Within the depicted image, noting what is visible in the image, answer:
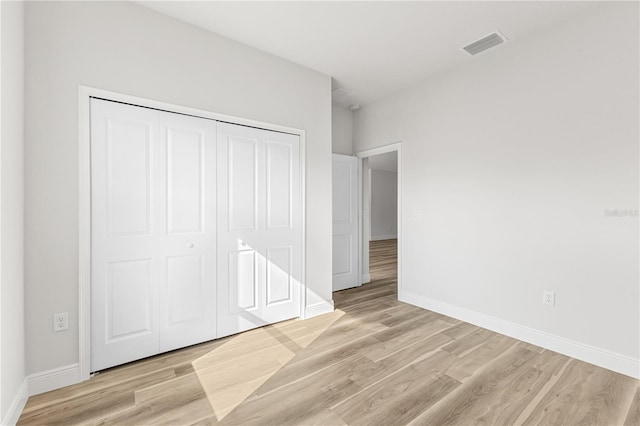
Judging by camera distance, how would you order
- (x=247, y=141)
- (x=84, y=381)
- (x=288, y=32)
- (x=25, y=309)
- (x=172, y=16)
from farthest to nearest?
(x=247, y=141), (x=288, y=32), (x=172, y=16), (x=84, y=381), (x=25, y=309)

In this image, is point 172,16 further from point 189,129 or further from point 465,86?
point 465,86

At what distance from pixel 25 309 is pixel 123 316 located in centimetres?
57

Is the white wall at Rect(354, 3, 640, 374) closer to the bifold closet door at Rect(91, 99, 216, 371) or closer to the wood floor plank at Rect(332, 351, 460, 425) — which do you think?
the wood floor plank at Rect(332, 351, 460, 425)

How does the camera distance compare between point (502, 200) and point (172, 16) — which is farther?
point (502, 200)

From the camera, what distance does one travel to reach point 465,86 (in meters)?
3.26

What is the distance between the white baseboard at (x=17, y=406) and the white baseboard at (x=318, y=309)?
2.26 m

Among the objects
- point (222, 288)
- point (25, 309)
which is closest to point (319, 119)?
point (222, 288)

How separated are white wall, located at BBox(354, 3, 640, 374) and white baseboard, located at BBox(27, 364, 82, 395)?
11.5 feet

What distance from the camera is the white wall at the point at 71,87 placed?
1.95m

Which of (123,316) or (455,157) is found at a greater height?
(455,157)

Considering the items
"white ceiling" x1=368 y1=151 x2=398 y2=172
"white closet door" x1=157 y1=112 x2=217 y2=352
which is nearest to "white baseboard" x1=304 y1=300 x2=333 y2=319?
"white closet door" x1=157 y1=112 x2=217 y2=352

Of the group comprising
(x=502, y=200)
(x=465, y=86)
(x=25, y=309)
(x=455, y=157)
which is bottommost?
(x=25, y=309)

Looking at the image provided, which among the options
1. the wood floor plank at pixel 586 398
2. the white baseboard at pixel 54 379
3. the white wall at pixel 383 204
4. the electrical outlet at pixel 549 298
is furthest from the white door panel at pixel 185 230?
the white wall at pixel 383 204

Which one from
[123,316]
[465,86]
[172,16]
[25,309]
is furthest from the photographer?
[465,86]
